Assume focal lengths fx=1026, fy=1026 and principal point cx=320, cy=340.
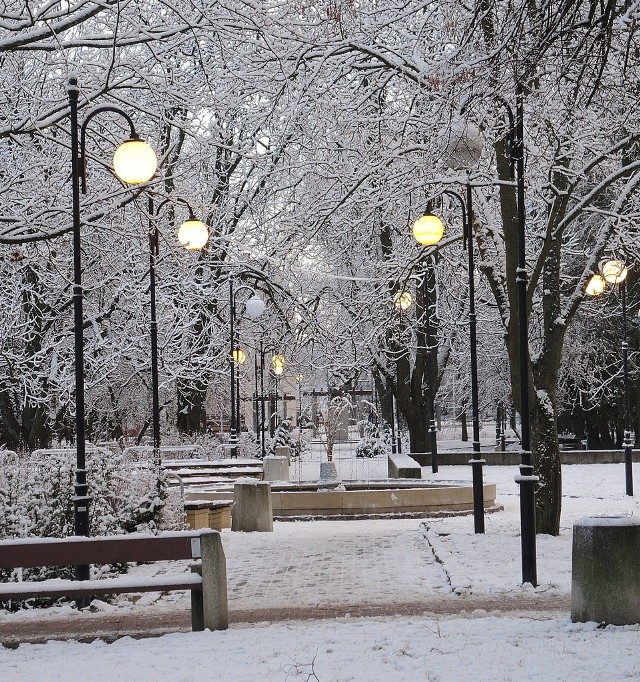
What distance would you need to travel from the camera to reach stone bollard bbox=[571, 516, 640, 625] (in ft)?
27.2

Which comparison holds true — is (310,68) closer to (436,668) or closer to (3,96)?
(3,96)

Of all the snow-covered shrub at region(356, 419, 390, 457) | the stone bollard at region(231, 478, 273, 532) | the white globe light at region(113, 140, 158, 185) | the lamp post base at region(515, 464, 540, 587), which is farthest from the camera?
the snow-covered shrub at region(356, 419, 390, 457)

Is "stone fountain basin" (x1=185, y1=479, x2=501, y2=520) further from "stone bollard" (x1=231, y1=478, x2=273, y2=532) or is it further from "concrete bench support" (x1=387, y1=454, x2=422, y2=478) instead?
"concrete bench support" (x1=387, y1=454, x2=422, y2=478)

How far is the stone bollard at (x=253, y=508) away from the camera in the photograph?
650 inches

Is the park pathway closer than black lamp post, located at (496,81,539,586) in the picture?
Yes

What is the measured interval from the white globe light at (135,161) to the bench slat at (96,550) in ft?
13.1

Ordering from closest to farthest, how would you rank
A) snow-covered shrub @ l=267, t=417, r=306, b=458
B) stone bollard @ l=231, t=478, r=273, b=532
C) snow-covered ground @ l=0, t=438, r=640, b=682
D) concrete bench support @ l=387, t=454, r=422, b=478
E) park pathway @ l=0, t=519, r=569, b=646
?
snow-covered ground @ l=0, t=438, r=640, b=682 → park pathway @ l=0, t=519, r=569, b=646 → stone bollard @ l=231, t=478, r=273, b=532 → concrete bench support @ l=387, t=454, r=422, b=478 → snow-covered shrub @ l=267, t=417, r=306, b=458

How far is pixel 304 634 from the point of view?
8.34m

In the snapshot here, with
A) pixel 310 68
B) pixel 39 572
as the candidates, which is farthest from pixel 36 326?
pixel 39 572

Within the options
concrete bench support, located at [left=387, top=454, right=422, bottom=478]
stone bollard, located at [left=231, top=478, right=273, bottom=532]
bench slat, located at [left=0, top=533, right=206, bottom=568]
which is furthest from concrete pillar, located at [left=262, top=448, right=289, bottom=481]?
bench slat, located at [left=0, top=533, right=206, bottom=568]

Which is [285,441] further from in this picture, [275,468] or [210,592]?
[210,592]

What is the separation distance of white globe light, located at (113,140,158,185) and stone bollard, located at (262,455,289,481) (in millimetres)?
15259

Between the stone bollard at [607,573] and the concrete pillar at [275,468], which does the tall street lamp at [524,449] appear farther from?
the concrete pillar at [275,468]

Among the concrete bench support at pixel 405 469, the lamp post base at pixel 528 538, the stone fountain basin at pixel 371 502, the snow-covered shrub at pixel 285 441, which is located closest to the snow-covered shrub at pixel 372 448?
the snow-covered shrub at pixel 285 441
